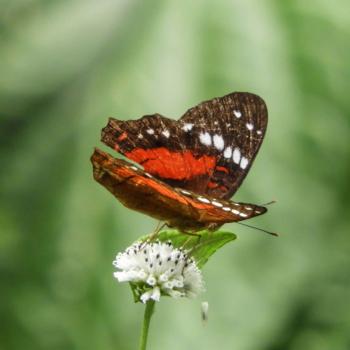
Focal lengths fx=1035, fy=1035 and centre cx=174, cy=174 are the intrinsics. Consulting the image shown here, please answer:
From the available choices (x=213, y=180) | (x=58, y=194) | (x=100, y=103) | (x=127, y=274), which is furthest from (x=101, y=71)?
(x=127, y=274)

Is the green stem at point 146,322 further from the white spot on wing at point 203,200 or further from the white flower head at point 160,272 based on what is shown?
the white spot on wing at point 203,200

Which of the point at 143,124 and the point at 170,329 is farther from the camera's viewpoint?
the point at 170,329

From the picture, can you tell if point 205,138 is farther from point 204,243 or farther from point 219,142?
point 204,243

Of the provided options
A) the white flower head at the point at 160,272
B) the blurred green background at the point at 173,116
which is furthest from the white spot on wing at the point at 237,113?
the blurred green background at the point at 173,116

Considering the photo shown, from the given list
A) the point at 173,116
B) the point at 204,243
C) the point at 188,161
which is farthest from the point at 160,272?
the point at 173,116

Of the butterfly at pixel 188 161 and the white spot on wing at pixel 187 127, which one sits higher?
the white spot on wing at pixel 187 127

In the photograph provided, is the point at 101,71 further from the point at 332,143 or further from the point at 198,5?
the point at 332,143
